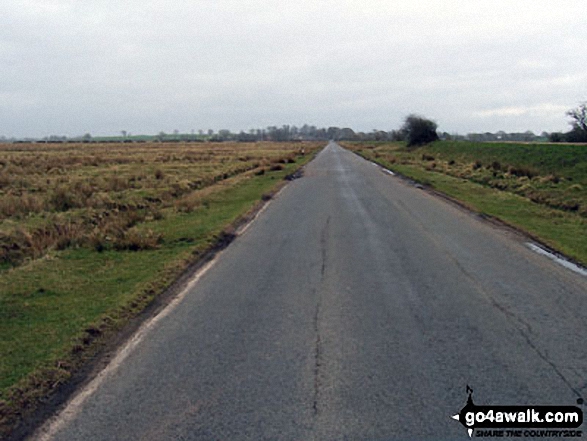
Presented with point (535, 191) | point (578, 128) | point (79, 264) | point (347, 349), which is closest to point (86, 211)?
point (79, 264)

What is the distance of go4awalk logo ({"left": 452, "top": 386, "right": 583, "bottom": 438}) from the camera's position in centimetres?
451

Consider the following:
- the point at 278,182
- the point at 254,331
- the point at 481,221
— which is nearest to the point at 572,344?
the point at 254,331

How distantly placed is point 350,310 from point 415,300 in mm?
1056

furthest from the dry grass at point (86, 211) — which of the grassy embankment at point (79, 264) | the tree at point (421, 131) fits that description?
the tree at point (421, 131)

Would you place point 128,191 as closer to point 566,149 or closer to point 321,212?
point 321,212

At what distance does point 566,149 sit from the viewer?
134 ft

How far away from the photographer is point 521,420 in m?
4.67

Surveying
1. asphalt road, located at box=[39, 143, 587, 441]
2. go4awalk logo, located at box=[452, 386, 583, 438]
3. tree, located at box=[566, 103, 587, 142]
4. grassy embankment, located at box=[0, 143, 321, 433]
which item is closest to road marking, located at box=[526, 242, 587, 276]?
asphalt road, located at box=[39, 143, 587, 441]

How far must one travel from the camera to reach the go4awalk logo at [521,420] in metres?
4.51

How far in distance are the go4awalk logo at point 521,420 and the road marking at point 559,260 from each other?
6139 mm

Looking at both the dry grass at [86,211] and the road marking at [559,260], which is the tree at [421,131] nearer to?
the dry grass at [86,211]

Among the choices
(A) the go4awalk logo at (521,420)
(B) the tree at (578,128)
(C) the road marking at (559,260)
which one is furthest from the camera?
(B) the tree at (578,128)

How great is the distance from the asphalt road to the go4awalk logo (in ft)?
0.38

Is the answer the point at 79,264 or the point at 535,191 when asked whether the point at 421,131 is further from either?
the point at 79,264
